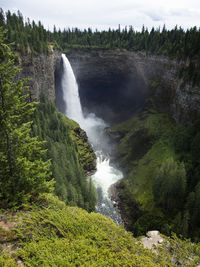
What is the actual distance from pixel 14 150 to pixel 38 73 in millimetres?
49750

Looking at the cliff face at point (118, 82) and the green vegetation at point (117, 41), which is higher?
the green vegetation at point (117, 41)

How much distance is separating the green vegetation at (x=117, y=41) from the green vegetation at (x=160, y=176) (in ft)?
70.2

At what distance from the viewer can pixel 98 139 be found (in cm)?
9138

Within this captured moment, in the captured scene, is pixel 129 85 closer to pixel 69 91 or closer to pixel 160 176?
pixel 69 91

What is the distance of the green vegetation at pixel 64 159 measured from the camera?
38.8 metres

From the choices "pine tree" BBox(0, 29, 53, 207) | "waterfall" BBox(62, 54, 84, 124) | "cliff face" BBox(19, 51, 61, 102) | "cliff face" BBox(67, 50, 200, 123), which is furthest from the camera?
"waterfall" BBox(62, 54, 84, 124)

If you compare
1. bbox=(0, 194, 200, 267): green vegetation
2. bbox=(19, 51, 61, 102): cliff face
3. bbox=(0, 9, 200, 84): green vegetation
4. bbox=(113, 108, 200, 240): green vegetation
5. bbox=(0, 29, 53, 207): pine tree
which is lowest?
bbox=(113, 108, 200, 240): green vegetation

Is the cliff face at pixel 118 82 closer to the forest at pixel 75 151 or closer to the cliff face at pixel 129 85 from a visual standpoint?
the cliff face at pixel 129 85

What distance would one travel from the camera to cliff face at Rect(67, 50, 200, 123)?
219 ft

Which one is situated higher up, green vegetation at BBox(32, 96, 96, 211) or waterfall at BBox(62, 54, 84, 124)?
waterfall at BBox(62, 54, 84, 124)

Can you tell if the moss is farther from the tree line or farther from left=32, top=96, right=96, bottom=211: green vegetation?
the tree line

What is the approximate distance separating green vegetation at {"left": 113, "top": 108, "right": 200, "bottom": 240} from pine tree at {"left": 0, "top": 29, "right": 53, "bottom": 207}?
25424 mm

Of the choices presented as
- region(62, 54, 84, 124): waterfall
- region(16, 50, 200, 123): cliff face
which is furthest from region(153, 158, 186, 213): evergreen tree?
region(62, 54, 84, 124): waterfall

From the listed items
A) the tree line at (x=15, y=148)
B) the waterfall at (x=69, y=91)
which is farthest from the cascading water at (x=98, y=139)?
the tree line at (x=15, y=148)
